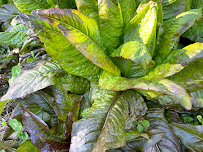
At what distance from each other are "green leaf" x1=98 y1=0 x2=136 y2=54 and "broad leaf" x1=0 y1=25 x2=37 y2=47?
91 cm

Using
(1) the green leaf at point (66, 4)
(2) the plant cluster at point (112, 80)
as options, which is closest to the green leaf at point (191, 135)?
(2) the plant cluster at point (112, 80)

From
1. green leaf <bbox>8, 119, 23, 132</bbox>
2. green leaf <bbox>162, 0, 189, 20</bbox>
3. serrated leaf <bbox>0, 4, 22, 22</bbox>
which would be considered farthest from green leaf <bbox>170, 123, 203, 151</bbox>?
serrated leaf <bbox>0, 4, 22, 22</bbox>

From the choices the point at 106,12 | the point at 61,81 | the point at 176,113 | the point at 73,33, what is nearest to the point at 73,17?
the point at 73,33

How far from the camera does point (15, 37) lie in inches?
74.8

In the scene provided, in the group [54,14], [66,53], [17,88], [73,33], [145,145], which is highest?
[54,14]

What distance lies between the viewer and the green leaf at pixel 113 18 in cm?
123

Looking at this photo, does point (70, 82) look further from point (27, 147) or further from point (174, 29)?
point (174, 29)

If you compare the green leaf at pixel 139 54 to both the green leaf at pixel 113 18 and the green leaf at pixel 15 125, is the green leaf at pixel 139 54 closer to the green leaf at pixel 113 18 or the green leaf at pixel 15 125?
the green leaf at pixel 113 18

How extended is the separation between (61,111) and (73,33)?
690mm

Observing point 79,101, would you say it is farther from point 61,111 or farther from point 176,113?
point 176,113

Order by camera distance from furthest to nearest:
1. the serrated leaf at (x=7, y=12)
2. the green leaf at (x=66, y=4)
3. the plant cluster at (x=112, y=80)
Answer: the serrated leaf at (x=7, y=12), the green leaf at (x=66, y=4), the plant cluster at (x=112, y=80)

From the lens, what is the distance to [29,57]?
5.82 feet

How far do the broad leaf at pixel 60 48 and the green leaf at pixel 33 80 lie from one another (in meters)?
0.19

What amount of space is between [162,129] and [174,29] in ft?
2.48
